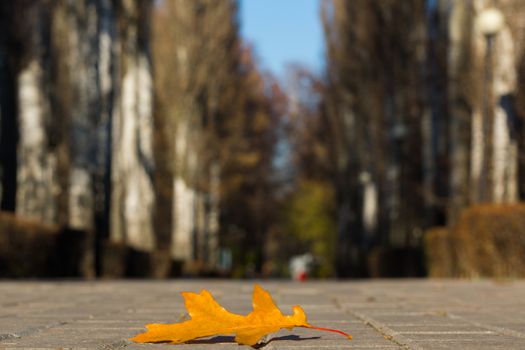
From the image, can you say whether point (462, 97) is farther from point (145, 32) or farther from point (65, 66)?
point (65, 66)

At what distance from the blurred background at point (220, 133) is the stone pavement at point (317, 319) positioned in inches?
Result: 238

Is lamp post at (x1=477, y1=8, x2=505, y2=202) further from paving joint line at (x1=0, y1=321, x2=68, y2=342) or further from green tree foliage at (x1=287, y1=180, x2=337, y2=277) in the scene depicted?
green tree foliage at (x1=287, y1=180, x2=337, y2=277)

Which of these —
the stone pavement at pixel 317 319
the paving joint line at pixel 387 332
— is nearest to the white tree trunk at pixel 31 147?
the stone pavement at pixel 317 319

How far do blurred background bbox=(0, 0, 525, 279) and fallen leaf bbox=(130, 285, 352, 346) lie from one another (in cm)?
1020

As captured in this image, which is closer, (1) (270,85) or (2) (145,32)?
(2) (145,32)

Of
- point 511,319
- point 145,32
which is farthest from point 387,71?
point 511,319

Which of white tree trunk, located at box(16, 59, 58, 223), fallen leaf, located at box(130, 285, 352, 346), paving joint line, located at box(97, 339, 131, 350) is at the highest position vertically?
white tree trunk, located at box(16, 59, 58, 223)

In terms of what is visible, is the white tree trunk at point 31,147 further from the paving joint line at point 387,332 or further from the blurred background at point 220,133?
the paving joint line at point 387,332

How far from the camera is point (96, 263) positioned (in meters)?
18.5

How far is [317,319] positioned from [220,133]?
113 feet

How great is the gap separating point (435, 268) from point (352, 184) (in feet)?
75.6

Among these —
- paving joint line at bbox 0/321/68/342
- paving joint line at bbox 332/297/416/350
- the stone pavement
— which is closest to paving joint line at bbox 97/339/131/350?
the stone pavement

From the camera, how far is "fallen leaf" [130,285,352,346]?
4.17m

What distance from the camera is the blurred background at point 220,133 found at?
58.2 ft
